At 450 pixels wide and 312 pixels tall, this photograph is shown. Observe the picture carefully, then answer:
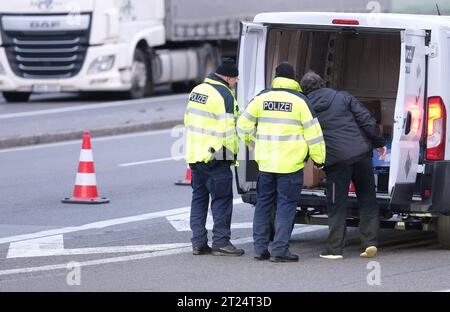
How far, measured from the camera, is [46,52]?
24688mm

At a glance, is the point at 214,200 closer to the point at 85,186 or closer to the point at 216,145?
the point at 216,145

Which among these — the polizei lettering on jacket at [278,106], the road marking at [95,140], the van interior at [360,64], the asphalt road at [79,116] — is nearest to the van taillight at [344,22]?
the polizei lettering on jacket at [278,106]

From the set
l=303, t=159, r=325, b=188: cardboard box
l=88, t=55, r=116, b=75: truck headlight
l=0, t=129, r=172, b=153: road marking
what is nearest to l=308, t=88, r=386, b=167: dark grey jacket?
l=303, t=159, r=325, b=188: cardboard box

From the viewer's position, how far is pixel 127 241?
11672mm

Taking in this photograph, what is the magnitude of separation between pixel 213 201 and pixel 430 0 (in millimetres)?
9655

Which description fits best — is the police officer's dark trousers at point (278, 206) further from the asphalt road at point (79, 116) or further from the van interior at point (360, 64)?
the asphalt road at point (79, 116)

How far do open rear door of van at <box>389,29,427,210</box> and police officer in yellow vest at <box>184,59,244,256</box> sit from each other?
130 cm

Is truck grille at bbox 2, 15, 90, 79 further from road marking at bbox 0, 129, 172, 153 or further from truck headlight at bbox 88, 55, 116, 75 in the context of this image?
road marking at bbox 0, 129, 172, 153

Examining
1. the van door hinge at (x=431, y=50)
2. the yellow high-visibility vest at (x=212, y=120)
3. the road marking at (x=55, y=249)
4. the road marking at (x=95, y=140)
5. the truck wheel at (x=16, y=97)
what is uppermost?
the van door hinge at (x=431, y=50)

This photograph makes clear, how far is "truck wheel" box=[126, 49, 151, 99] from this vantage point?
26000 mm

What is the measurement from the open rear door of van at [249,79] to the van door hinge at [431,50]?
→ 154 centimetres

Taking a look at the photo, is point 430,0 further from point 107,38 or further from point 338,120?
point 338,120

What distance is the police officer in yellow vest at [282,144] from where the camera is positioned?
33.9ft
